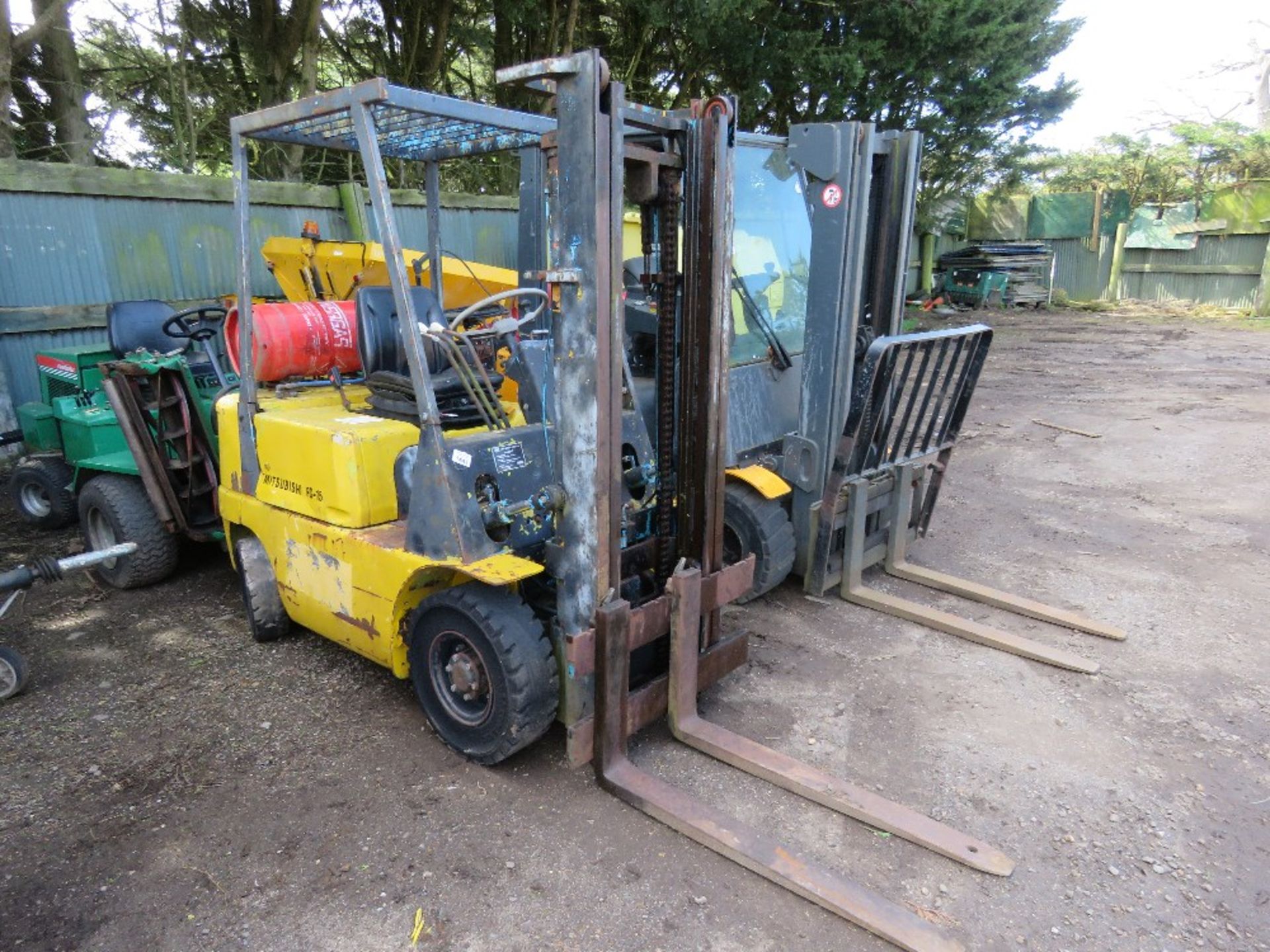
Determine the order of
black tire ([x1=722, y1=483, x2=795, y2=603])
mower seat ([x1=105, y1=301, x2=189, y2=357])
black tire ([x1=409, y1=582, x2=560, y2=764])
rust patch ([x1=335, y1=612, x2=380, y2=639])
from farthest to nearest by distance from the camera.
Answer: mower seat ([x1=105, y1=301, x2=189, y2=357]), black tire ([x1=722, y1=483, x2=795, y2=603]), rust patch ([x1=335, y1=612, x2=380, y2=639]), black tire ([x1=409, y1=582, x2=560, y2=764])

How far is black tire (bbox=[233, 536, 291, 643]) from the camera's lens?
3.99m

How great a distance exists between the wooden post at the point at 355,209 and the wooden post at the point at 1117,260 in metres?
20.4

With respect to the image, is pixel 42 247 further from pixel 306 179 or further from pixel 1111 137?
pixel 1111 137

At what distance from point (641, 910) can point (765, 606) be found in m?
2.34

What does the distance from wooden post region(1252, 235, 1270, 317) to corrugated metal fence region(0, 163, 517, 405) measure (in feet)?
70.8

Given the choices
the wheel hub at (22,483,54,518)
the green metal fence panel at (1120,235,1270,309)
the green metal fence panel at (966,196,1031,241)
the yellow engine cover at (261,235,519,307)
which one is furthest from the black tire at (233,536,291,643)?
the green metal fence panel at (1120,235,1270,309)

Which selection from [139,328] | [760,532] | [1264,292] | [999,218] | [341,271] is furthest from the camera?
[999,218]

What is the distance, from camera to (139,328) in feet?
17.2

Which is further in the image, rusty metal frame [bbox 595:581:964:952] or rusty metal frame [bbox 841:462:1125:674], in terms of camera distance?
rusty metal frame [bbox 841:462:1125:674]

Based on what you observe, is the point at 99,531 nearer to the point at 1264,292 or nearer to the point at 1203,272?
the point at 1264,292

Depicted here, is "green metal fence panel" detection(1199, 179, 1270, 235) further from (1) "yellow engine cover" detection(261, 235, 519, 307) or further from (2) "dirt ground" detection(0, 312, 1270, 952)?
(1) "yellow engine cover" detection(261, 235, 519, 307)

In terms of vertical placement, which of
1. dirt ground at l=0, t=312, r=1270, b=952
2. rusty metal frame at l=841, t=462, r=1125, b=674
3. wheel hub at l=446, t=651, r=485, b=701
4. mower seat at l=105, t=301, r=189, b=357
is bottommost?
dirt ground at l=0, t=312, r=1270, b=952

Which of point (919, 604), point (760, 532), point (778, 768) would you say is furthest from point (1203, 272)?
point (778, 768)

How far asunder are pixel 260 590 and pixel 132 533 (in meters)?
1.35
